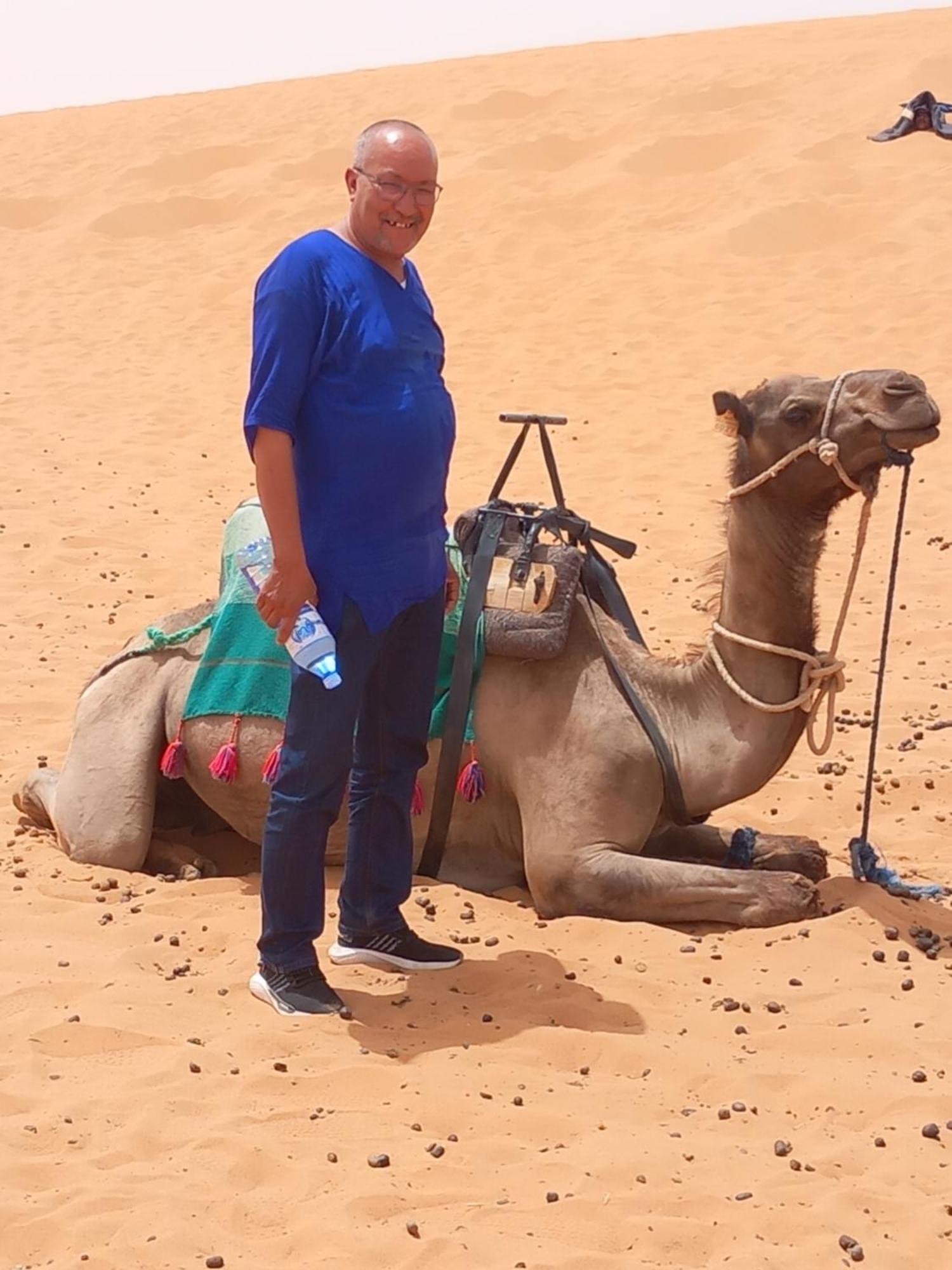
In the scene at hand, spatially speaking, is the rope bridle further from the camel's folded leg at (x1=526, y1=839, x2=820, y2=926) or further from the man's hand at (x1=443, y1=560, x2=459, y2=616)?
the man's hand at (x1=443, y1=560, x2=459, y2=616)

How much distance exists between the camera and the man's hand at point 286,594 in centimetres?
441

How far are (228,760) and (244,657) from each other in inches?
12.8

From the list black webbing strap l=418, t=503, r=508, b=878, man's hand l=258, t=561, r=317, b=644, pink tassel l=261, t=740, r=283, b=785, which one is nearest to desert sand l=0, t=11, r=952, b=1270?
black webbing strap l=418, t=503, r=508, b=878

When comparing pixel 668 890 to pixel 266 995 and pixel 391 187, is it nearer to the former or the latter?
pixel 266 995

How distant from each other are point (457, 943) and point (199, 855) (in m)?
1.14

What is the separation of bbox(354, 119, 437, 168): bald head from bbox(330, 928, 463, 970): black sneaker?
201cm

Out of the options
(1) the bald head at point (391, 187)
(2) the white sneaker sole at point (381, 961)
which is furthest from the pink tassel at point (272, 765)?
(1) the bald head at point (391, 187)

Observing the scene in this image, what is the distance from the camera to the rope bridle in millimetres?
5230

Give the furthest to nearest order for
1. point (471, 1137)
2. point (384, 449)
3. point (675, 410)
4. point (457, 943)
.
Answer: point (675, 410)
point (457, 943)
point (384, 449)
point (471, 1137)

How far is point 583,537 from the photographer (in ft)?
19.1

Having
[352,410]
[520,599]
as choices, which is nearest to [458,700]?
[520,599]

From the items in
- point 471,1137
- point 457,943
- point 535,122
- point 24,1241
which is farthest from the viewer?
point 535,122

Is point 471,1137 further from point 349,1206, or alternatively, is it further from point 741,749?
point 741,749

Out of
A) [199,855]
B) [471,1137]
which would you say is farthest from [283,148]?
[471,1137]
